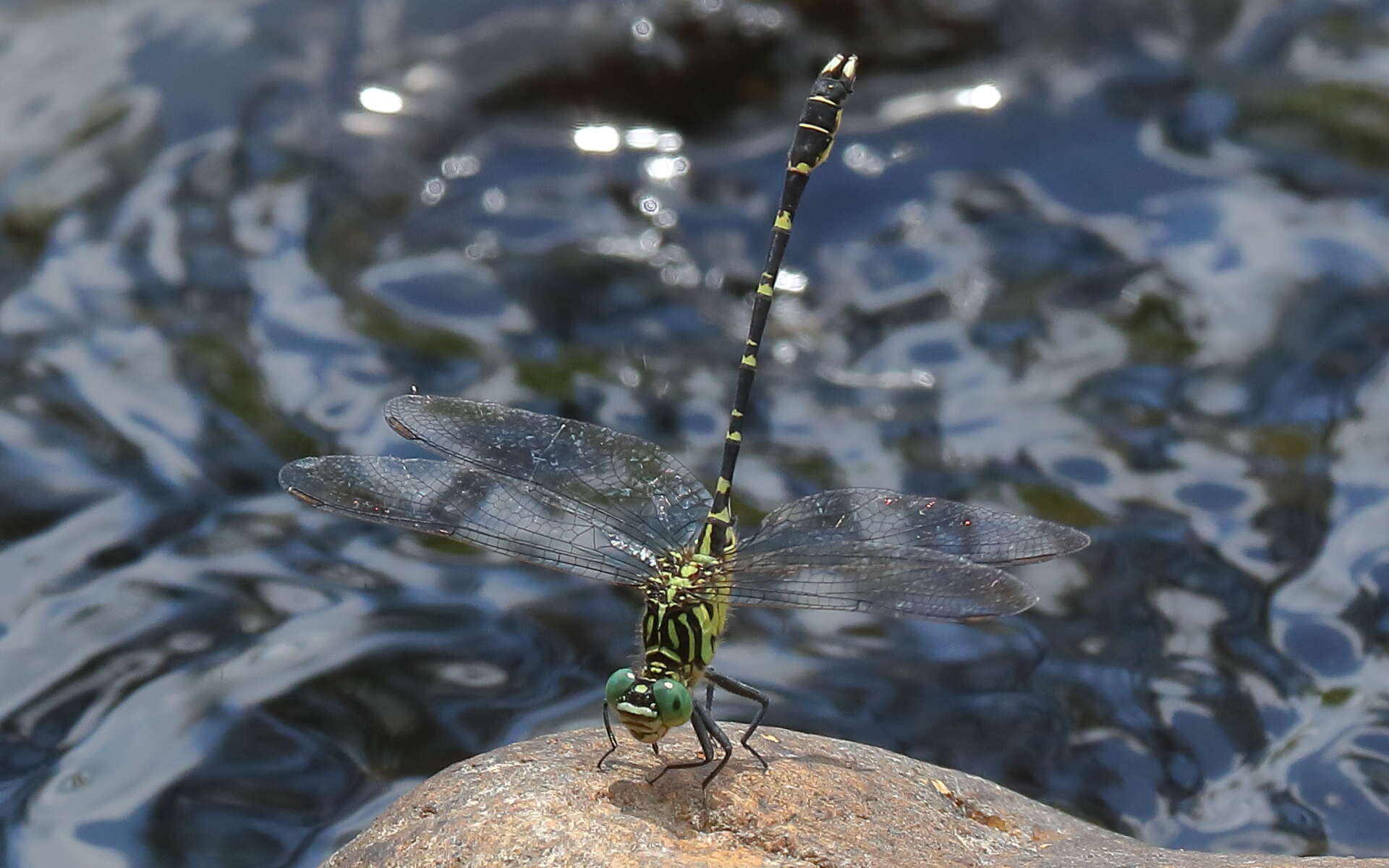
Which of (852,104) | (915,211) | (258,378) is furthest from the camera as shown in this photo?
(852,104)

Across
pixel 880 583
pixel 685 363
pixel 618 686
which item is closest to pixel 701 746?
pixel 618 686

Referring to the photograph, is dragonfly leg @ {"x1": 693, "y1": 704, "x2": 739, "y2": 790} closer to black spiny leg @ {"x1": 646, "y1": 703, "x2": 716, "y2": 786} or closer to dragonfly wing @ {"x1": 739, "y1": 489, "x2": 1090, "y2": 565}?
black spiny leg @ {"x1": 646, "y1": 703, "x2": 716, "y2": 786}

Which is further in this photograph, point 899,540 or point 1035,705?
point 1035,705

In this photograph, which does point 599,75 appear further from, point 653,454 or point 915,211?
point 653,454

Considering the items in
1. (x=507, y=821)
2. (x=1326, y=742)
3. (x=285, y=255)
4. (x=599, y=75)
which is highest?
(x=599, y=75)

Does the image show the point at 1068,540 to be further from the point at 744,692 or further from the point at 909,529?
the point at 744,692

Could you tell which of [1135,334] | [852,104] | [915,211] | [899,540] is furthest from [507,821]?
[852,104]

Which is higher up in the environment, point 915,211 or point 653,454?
→ point 915,211

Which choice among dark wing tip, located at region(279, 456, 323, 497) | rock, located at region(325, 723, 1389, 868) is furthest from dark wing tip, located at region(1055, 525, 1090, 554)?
dark wing tip, located at region(279, 456, 323, 497)
